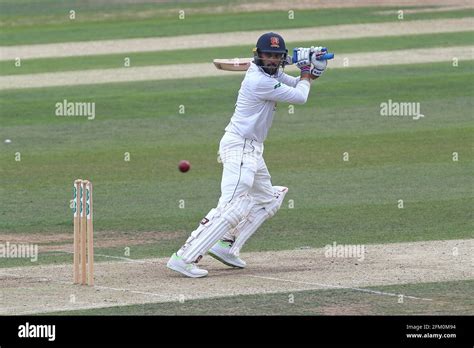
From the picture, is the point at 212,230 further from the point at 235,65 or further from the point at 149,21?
the point at 149,21

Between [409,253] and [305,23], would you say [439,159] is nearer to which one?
[409,253]

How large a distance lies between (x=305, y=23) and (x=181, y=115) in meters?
9.91

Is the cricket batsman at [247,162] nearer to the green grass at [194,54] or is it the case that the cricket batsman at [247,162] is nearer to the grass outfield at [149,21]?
the green grass at [194,54]

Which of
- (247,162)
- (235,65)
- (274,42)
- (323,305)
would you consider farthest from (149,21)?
(323,305)

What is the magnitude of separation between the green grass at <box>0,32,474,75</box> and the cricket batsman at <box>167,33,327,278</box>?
1600cm

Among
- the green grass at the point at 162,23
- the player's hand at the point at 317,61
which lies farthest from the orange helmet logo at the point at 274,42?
the green grass at the point at 162,23

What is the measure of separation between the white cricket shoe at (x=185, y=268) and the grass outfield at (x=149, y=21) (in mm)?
20347

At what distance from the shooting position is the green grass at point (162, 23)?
32312mm

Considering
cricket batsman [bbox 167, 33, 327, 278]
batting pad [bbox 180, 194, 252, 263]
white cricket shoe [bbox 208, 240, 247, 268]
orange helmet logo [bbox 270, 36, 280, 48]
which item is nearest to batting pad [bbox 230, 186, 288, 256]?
cricket batsman [bbox 167, 33, 327, 278]

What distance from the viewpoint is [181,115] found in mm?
23203

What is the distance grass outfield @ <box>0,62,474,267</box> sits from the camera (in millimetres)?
14984

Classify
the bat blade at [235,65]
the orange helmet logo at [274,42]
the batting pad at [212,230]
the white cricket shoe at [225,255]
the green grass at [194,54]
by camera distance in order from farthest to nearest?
the green grass at [194,54], the bat blade at [235,65], the white cricket shoe at [225,255], the orange helmet logo at [274,42], the batting pad at [212,230]

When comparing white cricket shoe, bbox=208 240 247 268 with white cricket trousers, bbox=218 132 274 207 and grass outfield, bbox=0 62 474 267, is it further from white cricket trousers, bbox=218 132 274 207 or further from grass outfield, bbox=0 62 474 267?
grass outfield, bbox=0 62 474 267

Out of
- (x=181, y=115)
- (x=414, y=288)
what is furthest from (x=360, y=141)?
(x=414, y=288)
